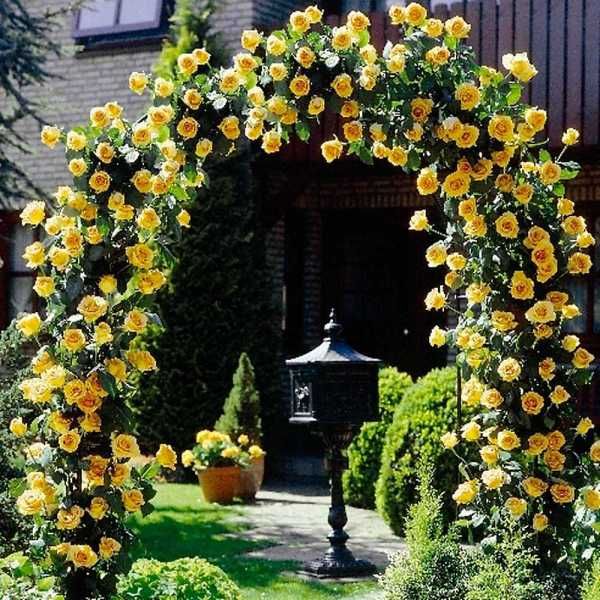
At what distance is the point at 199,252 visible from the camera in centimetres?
1250

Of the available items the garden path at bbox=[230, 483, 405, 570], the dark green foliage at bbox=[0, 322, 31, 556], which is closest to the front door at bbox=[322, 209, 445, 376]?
the garden path at bbox=[230, 483, 405, 570]

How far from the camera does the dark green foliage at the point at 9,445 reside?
689 centimetres

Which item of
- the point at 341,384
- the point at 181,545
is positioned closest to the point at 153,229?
the point at 341,384

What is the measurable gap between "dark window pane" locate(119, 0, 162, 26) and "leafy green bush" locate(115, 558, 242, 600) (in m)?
9.66

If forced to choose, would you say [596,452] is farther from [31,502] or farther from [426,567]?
[31,502]

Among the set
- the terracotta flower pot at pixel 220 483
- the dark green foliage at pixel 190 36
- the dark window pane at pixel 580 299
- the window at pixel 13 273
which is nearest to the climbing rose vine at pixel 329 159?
the terracotta flower pot at pixel 220 483

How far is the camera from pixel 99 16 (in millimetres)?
14766

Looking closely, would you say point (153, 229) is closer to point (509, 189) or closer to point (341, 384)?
point (509, 189)

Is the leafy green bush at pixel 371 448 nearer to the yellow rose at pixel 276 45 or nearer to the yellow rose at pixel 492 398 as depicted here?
the yellow rose at pixel 492 398

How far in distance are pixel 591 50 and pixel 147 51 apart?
17.6 ft

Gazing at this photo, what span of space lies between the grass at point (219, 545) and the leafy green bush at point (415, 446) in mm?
1001

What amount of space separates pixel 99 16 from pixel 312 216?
3462 mm

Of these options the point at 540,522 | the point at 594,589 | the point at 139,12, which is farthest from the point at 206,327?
the point at 594,589

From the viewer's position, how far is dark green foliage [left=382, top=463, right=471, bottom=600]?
5.37 meters
